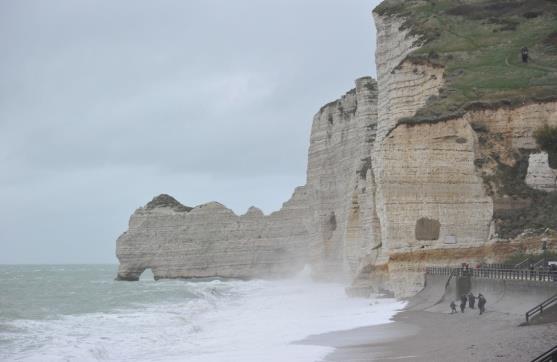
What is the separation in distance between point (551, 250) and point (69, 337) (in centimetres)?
2028

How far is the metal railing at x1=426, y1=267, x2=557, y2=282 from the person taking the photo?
25.0m

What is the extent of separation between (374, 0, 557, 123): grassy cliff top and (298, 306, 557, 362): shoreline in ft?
46.3

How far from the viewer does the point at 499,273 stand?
29.8 m

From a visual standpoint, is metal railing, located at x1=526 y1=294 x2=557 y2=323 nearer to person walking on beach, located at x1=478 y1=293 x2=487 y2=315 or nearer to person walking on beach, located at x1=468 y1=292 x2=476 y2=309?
person walking on beach, located at x1=478 y1=293 x2=487 y2=315

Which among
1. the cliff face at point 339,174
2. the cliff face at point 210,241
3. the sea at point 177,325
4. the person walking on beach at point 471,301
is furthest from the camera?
the cliff face at point 210,241

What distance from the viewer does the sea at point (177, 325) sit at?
960 inches

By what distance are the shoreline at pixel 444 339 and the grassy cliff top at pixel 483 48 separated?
14.1 metres

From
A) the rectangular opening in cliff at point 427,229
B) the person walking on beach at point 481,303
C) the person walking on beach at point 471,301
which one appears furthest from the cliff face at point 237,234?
the person walking on beach at point 481,303

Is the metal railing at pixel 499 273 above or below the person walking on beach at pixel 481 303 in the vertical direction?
above

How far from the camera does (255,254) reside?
8406cm

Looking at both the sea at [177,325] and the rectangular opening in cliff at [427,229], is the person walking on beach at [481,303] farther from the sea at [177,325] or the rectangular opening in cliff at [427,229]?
the rectangular opening in cliff at [427,229]

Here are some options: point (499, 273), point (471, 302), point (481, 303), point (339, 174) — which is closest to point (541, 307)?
point (481, 303)

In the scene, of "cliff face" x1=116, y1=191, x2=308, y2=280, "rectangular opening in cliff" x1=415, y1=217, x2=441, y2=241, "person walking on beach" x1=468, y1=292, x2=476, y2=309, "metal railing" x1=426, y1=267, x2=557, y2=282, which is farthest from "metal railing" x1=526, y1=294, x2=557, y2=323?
"cliff face" x1=116, y1=191, x2=308, y2=280

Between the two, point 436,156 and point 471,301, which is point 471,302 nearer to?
point 471,301
